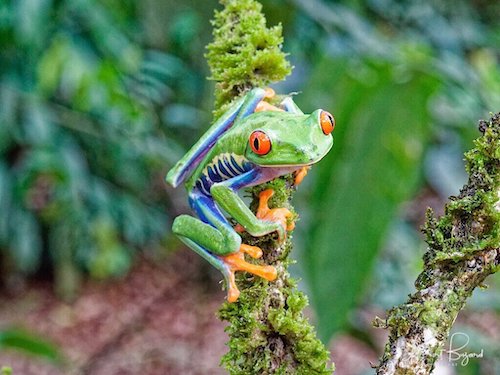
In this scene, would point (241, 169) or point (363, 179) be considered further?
point (363, 179)

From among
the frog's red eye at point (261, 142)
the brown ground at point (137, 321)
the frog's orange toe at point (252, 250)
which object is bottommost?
the frog's orange toe at point (252, 250)

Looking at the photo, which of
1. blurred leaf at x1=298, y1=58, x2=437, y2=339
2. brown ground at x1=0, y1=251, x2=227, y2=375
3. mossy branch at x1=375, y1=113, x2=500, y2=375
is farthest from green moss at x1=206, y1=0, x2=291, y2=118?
brown ground at x1=0, y1=251, x2=227, y2=375

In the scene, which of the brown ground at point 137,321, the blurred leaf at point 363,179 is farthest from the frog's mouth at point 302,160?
the brown ground at point 137,321

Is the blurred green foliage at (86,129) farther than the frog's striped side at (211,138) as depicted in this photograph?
Yes

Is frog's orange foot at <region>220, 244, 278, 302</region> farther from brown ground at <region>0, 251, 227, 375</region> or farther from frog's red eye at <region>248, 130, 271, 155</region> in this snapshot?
brown ground at <region>0, 251, 227, 375</region>

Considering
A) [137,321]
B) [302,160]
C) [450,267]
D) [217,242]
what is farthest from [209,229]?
[137,321]

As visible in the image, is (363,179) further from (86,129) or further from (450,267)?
(86,129)

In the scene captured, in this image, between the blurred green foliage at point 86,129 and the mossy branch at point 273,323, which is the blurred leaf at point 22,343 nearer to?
the blurred green foliage at point 86,129
